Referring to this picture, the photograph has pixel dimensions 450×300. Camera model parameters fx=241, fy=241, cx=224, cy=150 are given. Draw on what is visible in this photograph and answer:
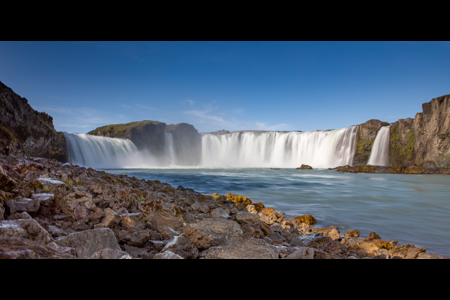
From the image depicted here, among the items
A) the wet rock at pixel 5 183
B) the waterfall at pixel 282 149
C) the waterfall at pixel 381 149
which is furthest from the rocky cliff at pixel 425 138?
the wet rock at pixel 5 183

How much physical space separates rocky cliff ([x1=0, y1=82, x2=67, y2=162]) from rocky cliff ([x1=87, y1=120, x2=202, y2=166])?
2486cm

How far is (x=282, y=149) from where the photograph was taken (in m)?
52.3

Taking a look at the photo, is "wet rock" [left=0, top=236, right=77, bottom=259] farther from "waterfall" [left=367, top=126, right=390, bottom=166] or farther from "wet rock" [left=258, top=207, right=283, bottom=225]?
"waterfall" [left=367, top=126, right=390, bottom=166]

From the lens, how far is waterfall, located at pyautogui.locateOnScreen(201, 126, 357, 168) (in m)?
45.7

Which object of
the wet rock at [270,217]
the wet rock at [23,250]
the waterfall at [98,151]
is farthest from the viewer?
the waterfall at [98,151]

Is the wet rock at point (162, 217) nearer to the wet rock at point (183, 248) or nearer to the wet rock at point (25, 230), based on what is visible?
the wet rock at point (183, 248)

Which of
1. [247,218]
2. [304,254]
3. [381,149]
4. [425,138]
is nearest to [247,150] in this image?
[381,149]

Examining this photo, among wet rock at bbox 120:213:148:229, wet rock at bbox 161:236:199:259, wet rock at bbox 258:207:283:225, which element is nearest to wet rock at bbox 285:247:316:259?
wet rock at bbox 161:236:199:259

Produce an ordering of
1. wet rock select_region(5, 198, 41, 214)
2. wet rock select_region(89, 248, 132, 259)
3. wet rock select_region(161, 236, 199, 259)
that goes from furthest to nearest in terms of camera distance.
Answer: wet rock select_region(5, 198, 41, 214) → wet rock select_region(161, 236, 199, 259) → wet rock select_region(89, 248, 132, 259)

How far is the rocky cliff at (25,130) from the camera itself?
26.7 metres

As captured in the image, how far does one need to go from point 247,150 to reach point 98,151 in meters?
31.0

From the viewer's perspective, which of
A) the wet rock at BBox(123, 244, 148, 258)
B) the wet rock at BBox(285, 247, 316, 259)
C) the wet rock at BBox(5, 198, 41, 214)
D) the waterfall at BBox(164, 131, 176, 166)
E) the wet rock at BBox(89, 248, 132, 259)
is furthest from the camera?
the waterfall at BBox(164, 131, 176, 166)

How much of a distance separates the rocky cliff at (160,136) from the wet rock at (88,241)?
60.9 meters
